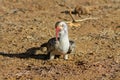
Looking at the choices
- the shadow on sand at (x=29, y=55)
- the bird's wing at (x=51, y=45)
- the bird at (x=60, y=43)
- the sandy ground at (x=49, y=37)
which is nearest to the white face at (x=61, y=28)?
the bird at (x=60, y=43)

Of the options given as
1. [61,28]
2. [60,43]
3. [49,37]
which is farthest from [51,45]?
[49,37]

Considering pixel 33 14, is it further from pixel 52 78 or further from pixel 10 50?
pixel 52 78

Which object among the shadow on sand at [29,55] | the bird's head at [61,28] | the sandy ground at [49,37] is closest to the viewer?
the sandy ground at [49,37]

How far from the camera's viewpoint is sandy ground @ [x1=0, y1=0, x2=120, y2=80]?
7906 mm

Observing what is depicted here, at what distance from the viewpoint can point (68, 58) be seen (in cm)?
862

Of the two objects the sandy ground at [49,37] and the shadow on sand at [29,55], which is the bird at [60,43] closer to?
the sandy ground at [49,37]

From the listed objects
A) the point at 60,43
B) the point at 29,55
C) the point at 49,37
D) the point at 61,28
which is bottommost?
the point at 29,55

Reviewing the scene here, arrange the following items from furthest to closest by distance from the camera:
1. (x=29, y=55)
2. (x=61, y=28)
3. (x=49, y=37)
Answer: (x=49, y=37), (x=29, y=55), (x=61, y=28)

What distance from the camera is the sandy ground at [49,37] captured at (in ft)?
25.9

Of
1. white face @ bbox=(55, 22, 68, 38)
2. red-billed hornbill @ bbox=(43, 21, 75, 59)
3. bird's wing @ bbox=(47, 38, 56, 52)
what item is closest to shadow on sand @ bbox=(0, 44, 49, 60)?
bird's wing @ bbox=(47, 38, 56, 52)

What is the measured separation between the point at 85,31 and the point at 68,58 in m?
2.24

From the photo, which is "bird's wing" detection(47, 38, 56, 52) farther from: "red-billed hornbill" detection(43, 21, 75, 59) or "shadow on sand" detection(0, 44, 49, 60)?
"shadow on sand" detection(0, 44, 49, 60)

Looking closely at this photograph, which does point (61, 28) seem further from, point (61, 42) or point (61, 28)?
point (61, 42)

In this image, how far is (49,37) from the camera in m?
10.2
